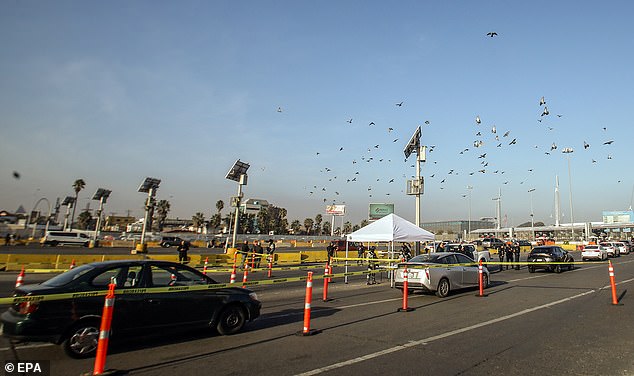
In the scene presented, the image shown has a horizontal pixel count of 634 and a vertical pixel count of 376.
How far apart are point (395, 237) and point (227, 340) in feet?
35.1

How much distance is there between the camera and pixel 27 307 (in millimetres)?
5566

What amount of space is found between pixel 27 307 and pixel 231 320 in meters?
3.49

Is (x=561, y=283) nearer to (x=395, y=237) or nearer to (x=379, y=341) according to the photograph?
(x=395, y=237)

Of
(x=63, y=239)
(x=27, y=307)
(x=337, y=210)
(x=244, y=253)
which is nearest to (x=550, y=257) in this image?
(x=244, y=253)

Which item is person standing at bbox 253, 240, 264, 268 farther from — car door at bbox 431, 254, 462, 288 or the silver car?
car door at bbox 431, 254, 462, 288

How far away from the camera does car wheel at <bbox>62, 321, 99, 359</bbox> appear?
5.86 m

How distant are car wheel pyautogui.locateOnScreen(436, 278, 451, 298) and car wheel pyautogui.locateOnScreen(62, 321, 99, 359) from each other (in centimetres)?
1029

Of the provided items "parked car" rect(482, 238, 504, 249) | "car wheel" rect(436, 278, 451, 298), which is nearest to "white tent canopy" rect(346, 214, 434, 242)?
"car wheel" rect(436, 278, 451, 298)

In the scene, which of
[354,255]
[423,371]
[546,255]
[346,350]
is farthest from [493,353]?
[354,255]

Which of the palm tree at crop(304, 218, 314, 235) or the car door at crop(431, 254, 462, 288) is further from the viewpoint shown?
the palm tree at crop(304, 218, 314, 235)

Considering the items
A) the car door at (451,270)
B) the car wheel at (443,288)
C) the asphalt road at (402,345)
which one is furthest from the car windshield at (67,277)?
the car door at (451,270)

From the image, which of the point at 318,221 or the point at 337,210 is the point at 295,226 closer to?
the point at 318,221

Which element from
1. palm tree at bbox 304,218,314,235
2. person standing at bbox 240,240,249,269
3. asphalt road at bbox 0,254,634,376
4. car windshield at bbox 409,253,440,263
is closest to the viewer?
asphalt road at bbox 0,254,634,376

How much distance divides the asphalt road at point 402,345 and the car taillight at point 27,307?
3.05 ft
